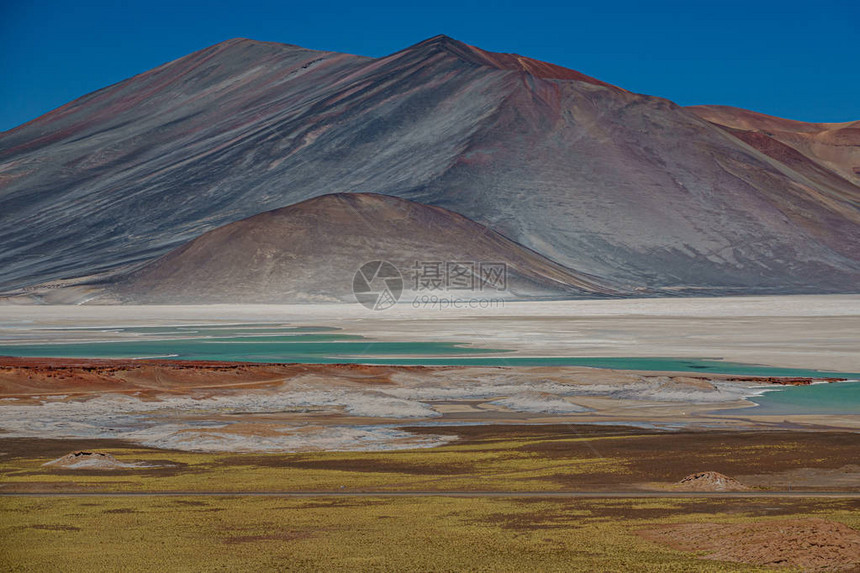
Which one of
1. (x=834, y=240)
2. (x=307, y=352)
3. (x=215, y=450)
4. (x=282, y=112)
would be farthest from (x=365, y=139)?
(x=215, y=450)

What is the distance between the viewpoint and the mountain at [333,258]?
99.8m

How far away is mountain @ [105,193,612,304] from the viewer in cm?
9975

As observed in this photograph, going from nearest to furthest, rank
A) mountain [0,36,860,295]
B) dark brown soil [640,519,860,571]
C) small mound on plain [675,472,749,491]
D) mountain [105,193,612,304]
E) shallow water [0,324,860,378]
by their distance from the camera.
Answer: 1. dark brown soil [640,519,860,571]
2. small mound on plain [675,472,749,491]
3. shallow water [0,324,860,378]
4. mountain [105,193,612,304]
5. mountain [0,36,860,295]

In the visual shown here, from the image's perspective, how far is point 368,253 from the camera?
350ft

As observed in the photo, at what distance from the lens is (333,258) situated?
10525 cm

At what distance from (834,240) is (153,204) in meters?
92.1

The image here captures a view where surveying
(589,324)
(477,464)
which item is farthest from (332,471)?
(589,324)

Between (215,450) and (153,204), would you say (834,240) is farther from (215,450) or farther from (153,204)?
(215,450)

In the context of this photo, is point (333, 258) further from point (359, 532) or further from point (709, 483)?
point (359, 532)

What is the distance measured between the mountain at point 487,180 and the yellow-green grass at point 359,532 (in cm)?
10364

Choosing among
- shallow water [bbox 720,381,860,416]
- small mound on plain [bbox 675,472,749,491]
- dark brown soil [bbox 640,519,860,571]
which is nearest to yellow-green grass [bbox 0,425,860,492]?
small mound on plain [bbox 675,472,749,491]

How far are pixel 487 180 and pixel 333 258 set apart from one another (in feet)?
133

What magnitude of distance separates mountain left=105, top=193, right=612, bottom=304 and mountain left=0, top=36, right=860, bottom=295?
9904 millimetres

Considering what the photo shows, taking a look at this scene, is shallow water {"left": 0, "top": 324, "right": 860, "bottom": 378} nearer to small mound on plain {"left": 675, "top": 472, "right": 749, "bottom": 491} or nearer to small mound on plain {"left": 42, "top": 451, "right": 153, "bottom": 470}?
small mound on plain {"left": 675, "top": 472, "right": 749, "bottom": 491}
